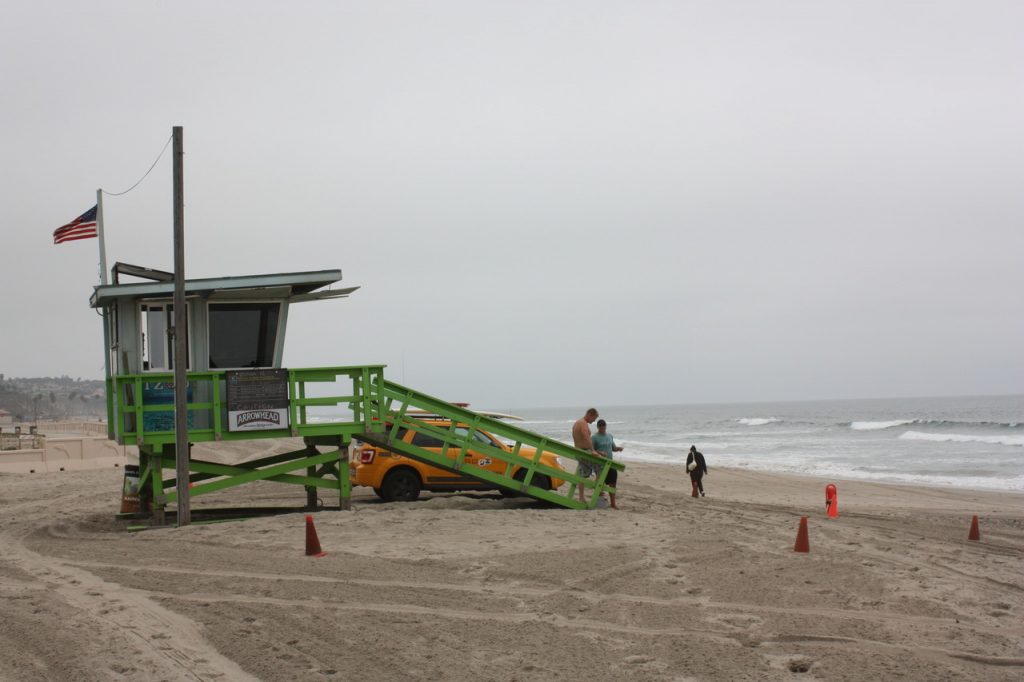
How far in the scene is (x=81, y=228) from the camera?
16578 mm

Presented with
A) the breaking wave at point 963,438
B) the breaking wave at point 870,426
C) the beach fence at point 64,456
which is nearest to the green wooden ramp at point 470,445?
the beach fence at point 64,456

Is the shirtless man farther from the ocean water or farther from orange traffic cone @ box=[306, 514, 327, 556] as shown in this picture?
the ocean water

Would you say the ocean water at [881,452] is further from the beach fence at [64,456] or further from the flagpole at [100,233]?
the flagpole at [100,233]

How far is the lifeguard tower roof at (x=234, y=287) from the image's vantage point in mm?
14969

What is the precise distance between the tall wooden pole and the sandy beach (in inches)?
30.7

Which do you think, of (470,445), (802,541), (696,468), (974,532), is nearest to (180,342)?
(470,445)

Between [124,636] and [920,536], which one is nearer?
[124,636]

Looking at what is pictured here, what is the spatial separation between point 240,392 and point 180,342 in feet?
4.82

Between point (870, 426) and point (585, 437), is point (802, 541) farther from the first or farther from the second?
point (870, 426)

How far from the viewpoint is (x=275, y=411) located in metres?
15.3

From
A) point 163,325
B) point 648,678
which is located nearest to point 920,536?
point 648,678

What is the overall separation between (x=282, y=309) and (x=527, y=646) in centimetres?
968

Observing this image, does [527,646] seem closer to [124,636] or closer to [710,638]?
[710,638]

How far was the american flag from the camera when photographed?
16453 millimetres
